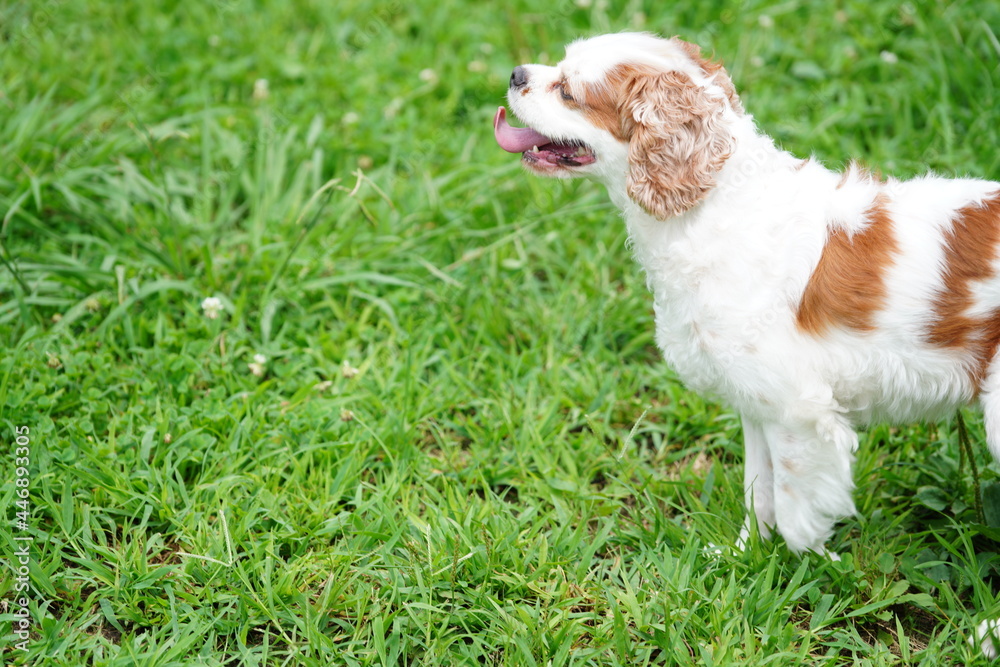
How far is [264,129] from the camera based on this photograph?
506cm

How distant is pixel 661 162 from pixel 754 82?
294 cm

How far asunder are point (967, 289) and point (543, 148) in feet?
4.85

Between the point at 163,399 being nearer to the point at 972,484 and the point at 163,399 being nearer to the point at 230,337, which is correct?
the point at 230,337

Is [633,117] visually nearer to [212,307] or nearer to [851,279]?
[851,279]

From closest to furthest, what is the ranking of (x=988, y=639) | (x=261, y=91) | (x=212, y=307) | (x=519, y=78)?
(x=988, y=639) < (x=519, y=78) < (x=212, y=307) < (x=261, y=91)

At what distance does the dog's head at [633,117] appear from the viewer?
111 inches

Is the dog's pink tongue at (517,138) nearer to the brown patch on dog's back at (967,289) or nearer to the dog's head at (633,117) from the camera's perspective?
the dog's head at (633,117)

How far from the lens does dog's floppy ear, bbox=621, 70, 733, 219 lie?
9.18 feet

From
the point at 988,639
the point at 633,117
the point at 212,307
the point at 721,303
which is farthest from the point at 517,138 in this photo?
the point at 988,639

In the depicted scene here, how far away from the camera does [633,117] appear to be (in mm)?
2855

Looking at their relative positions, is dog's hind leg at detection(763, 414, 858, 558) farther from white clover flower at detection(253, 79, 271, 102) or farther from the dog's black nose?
white clover flower at detection(253, 79, 271, 102)

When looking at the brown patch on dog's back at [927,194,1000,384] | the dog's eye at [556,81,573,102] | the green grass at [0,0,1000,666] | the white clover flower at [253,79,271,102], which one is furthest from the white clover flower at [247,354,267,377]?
the brown patch on dog's back at [927,194,1000,384]

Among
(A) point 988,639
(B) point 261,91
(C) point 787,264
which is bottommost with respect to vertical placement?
(A) point 988,639

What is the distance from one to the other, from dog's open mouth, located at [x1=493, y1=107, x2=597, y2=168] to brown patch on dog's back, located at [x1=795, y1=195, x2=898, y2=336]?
2.86 ft
